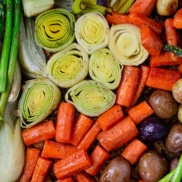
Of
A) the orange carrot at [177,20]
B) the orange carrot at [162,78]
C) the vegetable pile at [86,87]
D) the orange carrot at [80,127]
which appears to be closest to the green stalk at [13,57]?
the vegetable pile at [86,87]

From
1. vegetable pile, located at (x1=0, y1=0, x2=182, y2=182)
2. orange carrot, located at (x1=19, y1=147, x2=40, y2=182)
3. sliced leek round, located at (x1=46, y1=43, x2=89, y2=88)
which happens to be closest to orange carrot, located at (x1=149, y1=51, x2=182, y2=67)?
vegetable pile, located at (x1=0, y1=0, x2=182, y2=182)

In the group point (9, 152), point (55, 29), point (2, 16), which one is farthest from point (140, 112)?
point (2, 16)

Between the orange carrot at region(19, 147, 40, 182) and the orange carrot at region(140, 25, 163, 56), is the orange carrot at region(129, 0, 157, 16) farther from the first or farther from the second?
the orange carrot at region(19, 147, 40, 182)

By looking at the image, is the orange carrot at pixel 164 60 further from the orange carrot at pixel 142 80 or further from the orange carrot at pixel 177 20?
the orange carrot at pixel 177 20

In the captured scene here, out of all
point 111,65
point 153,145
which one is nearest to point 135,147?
point 153,145

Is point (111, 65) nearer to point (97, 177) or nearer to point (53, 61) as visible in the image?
point (53, 61)

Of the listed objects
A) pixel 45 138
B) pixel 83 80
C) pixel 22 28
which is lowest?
pixel 45 138

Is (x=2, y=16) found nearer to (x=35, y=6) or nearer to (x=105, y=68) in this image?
(x=35, y=6)
